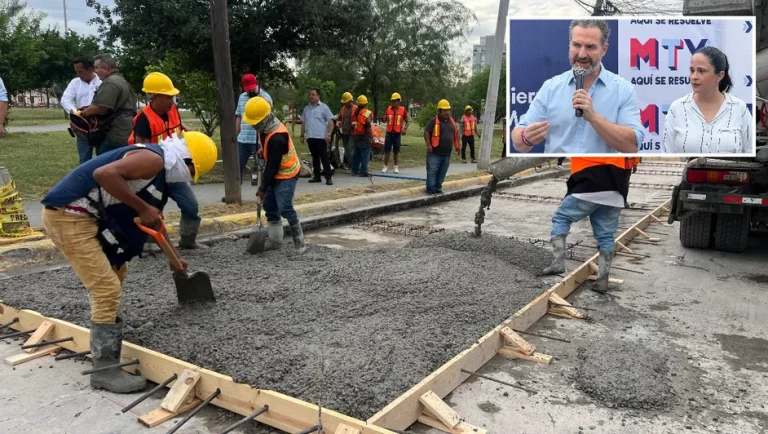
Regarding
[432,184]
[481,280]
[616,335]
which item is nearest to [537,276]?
[481,280]

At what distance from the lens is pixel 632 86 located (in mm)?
3990

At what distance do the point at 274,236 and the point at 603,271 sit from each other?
10.9ft

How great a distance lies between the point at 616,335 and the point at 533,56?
2112mm

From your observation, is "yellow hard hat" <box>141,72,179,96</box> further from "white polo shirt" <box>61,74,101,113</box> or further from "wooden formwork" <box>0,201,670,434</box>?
"white polo shirt" <box>61,74,101,113</box>

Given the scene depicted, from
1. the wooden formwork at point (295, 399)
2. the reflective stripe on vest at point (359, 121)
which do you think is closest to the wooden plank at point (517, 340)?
the wooden formwork at point (295, 399)

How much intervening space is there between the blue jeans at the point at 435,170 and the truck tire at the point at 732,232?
4.69 meters

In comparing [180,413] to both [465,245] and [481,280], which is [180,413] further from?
[465,245]

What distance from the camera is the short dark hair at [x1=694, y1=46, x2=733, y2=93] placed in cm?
375

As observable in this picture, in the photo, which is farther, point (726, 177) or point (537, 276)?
point (726, 177)

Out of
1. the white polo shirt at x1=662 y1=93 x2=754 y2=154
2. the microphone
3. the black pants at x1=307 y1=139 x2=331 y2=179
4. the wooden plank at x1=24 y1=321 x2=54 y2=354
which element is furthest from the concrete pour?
the black pants at x1=307 y1=139 x2=331 y2=179

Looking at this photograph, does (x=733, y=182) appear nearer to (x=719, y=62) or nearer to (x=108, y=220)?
(x=719, y=62)

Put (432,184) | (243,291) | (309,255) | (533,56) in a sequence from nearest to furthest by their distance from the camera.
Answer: (533,56)
(243,291)
(309,255)
(432,184)

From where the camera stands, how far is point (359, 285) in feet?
16.3

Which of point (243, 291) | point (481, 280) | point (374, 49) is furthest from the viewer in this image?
point (374, 49)
